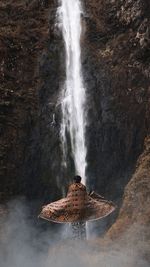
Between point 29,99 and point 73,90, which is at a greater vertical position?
point 73,90

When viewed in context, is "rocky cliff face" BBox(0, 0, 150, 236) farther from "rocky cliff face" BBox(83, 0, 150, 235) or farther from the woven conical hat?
the woven conical hat

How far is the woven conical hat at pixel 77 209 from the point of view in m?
11.4

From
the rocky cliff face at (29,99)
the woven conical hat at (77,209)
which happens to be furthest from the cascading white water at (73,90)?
the woven conical hat at (77,209)

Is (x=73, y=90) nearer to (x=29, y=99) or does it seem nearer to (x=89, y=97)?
(x=89, y=97)

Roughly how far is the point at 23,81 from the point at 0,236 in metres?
7.48

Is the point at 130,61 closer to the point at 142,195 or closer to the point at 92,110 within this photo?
the point at 92,110

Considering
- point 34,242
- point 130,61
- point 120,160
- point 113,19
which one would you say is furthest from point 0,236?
A: point 113,19

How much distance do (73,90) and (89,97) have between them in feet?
2.96

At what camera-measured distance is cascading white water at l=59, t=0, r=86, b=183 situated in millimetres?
22609

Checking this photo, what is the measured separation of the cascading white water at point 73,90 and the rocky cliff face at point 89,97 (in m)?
0.32

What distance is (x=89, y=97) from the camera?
23438 mm

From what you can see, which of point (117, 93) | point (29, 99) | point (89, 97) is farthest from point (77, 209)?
point (29, 99)

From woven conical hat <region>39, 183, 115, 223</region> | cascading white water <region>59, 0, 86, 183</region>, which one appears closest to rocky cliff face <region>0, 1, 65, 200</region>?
cascading white water <region>59, 0, 86, 183</region>

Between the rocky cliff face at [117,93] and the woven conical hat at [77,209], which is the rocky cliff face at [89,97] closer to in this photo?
the rocky cliff face at [117,93]
